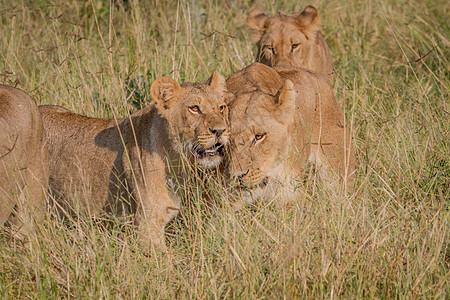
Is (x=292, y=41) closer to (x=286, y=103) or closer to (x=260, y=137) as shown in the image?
(x=286, y=103)

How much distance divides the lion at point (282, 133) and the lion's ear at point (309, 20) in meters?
1.85

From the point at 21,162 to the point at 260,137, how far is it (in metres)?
1.33

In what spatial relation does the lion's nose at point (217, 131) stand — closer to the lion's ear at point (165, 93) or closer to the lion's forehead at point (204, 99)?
the lion's forehead at point (204, 99)

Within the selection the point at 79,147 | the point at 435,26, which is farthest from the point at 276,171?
the point at 435,26

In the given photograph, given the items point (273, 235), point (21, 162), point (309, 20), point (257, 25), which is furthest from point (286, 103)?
point (257, 25)

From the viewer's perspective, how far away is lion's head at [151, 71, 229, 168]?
3.89m

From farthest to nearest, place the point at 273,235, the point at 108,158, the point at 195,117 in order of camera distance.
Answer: the point at 108,158 → the point at 195,117 → the point at 273,235

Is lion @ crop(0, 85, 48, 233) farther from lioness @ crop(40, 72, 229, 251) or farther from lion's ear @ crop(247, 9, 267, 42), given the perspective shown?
lion's ear @ crop(247, 9, 267, 42)

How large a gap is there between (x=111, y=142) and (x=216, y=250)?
1.35 meters

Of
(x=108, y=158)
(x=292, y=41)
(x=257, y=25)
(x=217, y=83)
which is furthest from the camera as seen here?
(x=257, y=25)

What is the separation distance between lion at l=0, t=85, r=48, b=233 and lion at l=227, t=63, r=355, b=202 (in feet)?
3.66

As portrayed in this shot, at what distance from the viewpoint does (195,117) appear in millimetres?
3994

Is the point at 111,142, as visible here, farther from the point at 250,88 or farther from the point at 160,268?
the point at 160,268

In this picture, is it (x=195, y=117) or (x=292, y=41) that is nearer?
(x=195, y=117)
